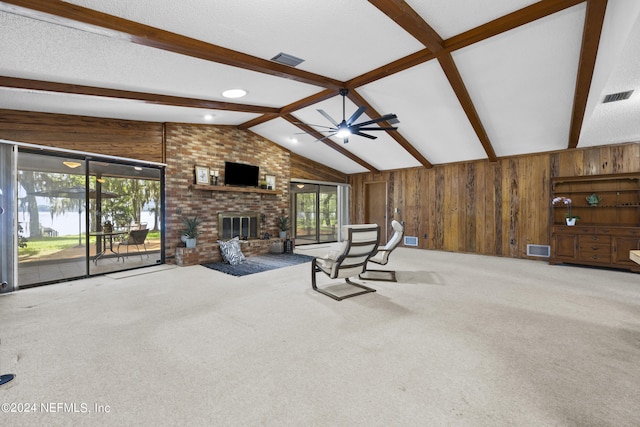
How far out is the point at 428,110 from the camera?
5.38m

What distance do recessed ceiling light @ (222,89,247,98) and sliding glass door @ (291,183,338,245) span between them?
4195 mm

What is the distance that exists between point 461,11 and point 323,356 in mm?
3739

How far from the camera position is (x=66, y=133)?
14.4 feet

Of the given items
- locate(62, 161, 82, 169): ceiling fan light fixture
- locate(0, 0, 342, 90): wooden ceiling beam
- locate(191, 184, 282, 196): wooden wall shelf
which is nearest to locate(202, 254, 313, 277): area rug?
locate(191, 184, 282, 196): wooden wall shelf

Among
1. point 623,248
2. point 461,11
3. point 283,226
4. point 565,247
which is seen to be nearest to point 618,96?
point 461,11

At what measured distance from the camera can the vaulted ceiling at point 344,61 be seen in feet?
8.64

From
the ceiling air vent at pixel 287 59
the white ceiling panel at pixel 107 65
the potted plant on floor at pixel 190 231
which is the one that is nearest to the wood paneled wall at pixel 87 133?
the white ceiling panel at pixel 107 65

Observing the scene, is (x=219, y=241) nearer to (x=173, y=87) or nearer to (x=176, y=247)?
(x=176, y=247)

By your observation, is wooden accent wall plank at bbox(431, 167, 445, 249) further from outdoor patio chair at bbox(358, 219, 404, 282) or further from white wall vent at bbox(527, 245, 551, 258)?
outdoor patio chair at bbox(358, 219, 404, 282)

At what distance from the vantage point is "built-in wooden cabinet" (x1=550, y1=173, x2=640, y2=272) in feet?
16.8

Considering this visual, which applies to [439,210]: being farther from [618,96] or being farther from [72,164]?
[72,164]

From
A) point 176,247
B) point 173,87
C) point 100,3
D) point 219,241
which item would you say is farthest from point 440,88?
point 176,247

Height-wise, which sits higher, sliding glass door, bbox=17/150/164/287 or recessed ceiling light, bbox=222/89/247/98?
recessed ceiling light, bbox=222/89/247/98

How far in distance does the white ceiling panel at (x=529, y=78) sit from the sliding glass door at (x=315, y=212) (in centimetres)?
522
